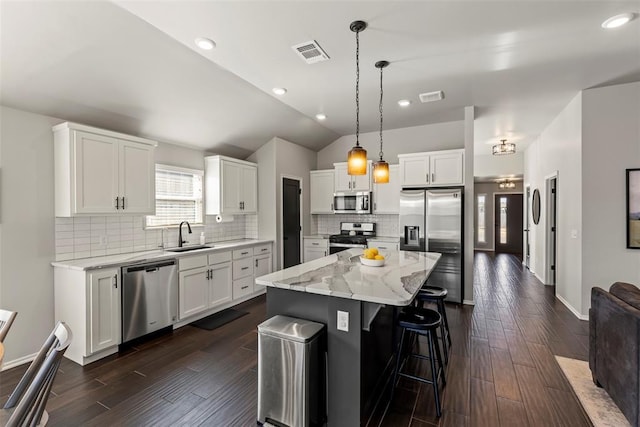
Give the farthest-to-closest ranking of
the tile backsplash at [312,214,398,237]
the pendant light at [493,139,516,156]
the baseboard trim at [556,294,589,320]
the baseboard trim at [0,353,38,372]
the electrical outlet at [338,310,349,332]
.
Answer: the pendant light at [493,139,516,156] → the tile backsplash at [312,214,398,237] → the baseboard trim at [556,294,589,320] → the baseboard trim at [0,353,38,372] → the electrical outlet at [338,310,349,332]

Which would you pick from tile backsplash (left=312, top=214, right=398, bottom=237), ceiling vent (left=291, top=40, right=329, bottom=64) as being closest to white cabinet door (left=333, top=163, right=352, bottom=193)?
tile backsplash (left=312, top=214, right=398, bottom=237)

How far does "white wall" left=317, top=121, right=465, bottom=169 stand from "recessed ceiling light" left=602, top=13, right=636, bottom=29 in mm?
2761

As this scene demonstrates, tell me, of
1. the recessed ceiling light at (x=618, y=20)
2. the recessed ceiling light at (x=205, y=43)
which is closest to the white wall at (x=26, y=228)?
the recessed ceiling light at (x=205, y=43)

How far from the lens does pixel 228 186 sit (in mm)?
4906

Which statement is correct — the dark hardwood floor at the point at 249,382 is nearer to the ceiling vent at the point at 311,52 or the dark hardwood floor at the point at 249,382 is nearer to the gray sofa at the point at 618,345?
the gray sofa at the point at 618,345

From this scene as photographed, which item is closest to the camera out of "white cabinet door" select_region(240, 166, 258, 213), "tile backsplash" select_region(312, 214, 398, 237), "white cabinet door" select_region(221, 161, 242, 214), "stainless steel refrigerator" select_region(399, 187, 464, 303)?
"stainless steel refrigerator" select_region(399, 187, 464, 303)

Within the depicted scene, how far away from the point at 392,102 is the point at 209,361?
13.0 feet

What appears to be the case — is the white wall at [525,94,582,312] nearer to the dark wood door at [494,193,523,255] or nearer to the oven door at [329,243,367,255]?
the oven door at [329,243,367,255]

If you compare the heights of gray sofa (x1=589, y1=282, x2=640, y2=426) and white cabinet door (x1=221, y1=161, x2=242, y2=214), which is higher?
white cabinet door (x1=221, y1=161, x2=242, y2=214)

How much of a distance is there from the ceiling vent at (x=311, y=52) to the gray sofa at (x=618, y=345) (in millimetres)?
3083

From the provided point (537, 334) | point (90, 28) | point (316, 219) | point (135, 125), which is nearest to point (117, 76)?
point (90, 28)

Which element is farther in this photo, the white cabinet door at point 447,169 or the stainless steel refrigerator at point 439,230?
the white cabinet door at point 447,169

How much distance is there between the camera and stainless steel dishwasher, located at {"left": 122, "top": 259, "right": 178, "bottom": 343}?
316cm

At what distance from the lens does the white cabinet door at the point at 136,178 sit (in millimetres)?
3377
